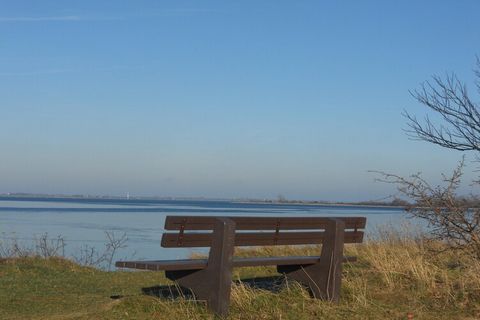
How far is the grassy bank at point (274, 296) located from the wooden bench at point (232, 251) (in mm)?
193

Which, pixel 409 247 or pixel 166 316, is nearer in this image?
pixel 166 316

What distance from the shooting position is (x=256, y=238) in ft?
24.1

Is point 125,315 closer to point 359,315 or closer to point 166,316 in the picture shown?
point 166,316

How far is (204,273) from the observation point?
6812 millimetres

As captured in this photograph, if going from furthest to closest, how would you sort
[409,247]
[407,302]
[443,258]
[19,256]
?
1. [19,256]
2. [409,247]
3. [443,258]
4. [407,302]

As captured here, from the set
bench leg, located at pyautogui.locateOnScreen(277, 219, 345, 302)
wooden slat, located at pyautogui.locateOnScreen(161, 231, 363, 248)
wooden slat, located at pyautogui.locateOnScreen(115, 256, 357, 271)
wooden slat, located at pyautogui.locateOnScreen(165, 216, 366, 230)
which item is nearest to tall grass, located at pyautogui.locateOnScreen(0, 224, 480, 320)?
bench leg, located at pyautogui.locateOnScreen(277, 219, 345, 302)

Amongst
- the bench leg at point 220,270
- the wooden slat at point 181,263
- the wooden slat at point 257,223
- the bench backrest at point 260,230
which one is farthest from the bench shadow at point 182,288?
the bench leg at point 220,270

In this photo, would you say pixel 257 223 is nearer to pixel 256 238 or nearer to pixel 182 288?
pixel 256 238

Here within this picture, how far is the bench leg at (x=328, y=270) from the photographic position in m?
7.64

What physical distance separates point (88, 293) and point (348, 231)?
3400mm

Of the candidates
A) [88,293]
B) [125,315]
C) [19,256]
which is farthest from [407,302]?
[19,256]

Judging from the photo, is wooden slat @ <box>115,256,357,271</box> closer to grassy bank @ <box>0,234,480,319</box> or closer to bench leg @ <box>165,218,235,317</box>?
bench leg @ <box>165,218,235,317</box>

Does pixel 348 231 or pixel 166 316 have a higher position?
pixel 348 231

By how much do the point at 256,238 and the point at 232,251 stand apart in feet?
2.17
